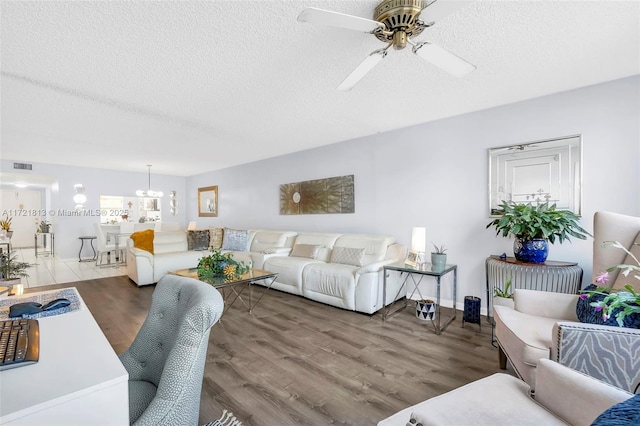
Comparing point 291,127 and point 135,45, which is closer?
point 135,45

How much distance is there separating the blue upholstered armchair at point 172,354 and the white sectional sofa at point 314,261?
7.85ft

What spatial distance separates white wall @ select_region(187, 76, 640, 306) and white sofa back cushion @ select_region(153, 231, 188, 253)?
2.13 meters

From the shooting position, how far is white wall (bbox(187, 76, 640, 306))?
2.63 metres

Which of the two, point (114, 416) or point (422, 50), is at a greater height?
point (422, 50)

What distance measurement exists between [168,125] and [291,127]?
166 centimetres

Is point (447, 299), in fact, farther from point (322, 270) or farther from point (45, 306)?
point (45, 306)

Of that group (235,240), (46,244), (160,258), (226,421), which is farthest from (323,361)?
(46,244)

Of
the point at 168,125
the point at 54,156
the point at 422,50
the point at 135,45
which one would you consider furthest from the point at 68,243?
the point at 422,50

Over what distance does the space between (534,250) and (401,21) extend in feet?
7.76

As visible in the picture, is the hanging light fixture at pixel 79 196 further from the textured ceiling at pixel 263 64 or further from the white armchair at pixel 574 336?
the white armchair at pixel 574 336

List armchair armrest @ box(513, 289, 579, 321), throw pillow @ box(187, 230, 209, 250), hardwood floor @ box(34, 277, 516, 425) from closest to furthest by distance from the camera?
hardwood floor @ box(34, 277, 516, 425) < armchair armrest @ box(513, 289, 579, 321) < throw pillow @ box(187, 230, 209, 250)

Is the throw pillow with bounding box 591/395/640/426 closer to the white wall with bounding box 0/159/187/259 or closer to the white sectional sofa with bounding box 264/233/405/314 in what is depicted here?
the white sectional sofa with bounding box 264/233/405/314

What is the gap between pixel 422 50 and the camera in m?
1.69

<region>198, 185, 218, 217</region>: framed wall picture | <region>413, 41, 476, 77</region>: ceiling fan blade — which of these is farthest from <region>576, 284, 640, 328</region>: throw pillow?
<region>198, 185, 218, 217</region>: framed wall picture
